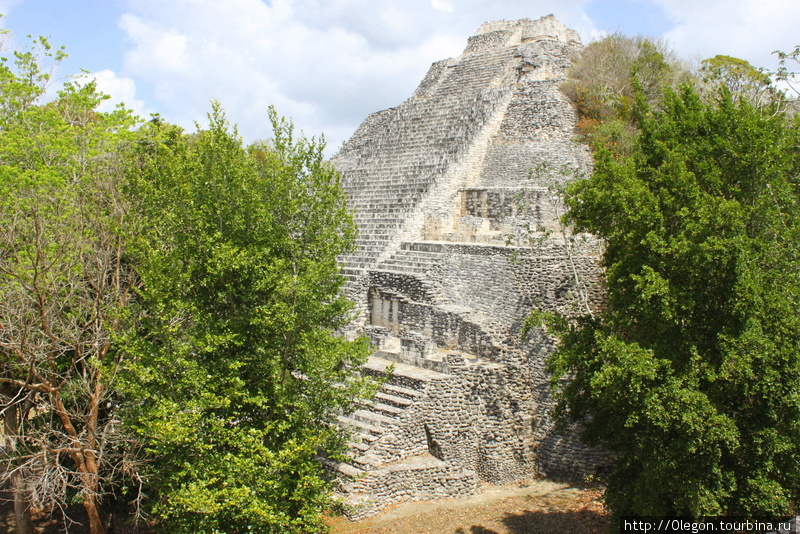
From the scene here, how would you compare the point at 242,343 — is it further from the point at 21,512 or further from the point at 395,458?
the point at 21,512

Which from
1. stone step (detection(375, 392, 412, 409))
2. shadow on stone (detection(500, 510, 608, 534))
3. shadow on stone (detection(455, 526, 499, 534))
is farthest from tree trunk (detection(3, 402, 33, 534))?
shadow on stone (detection(500, 510, 608, 534))

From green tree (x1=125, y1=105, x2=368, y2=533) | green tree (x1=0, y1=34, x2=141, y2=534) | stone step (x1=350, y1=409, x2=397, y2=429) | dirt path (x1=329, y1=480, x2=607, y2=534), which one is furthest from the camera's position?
stone step (x1=350, y1=409, x2=397, y2=429)

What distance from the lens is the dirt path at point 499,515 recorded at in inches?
437

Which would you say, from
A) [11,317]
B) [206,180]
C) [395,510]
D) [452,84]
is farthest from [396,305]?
[452,84]

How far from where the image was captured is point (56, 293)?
978cm

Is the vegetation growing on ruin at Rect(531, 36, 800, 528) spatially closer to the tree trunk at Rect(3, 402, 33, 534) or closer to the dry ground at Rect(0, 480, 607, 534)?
the dry ground at Rect(0, 480, 607, 534)

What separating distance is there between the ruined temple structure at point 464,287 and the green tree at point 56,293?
4.58 metres

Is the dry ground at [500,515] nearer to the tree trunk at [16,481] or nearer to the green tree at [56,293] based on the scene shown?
the tree trunk at [16,481]

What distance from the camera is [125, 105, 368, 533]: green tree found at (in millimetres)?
8273

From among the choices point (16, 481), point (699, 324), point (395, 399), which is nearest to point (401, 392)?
point (395, 399)

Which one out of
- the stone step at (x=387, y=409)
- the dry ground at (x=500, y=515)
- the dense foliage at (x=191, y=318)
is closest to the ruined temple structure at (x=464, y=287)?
the stone step at (x=387, y=409)

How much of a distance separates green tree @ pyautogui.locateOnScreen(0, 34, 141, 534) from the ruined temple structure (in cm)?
458

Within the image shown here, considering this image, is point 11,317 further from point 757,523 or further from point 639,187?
point 757,523

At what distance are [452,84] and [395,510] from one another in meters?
18.0
